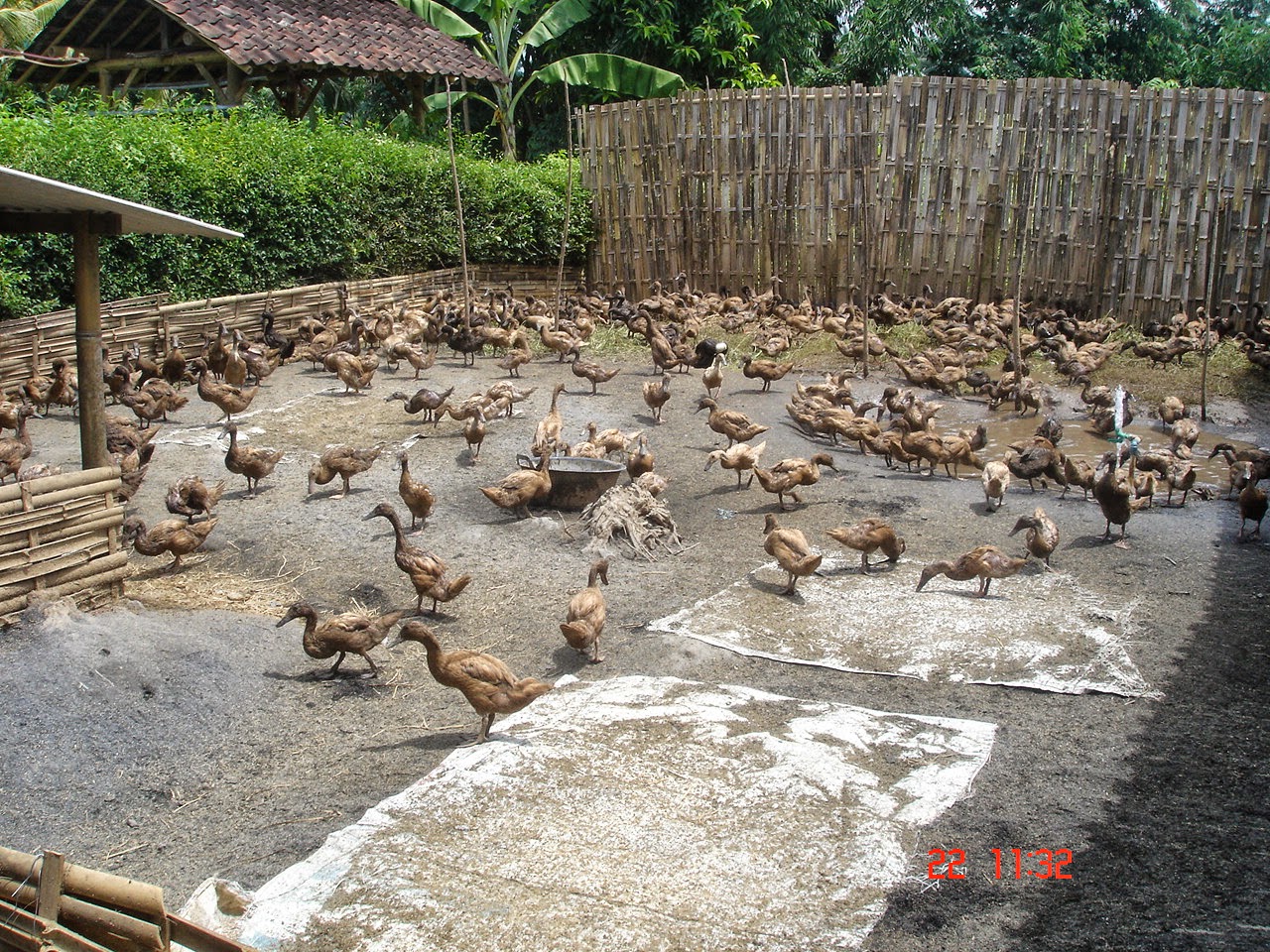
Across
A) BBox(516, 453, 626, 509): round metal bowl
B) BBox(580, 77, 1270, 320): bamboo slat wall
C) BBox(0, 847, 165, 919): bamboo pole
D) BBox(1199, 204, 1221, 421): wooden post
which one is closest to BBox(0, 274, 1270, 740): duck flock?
BBox(516, 453, 626, 509): round metal bowl

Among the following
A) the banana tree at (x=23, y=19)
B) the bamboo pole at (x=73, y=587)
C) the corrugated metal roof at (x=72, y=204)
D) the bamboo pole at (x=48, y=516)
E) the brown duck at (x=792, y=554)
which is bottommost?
the bamboo pole at (x=73, y=587)

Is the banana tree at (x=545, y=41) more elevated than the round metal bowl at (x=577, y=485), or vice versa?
the banana tree at (x=545, y=41)

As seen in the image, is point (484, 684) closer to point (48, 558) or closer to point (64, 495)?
point (48, 558)

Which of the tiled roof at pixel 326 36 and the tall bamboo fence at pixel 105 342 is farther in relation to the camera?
the tiled roof at pixel 326 36

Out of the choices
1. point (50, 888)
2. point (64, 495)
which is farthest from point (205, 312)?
point (50, 888)

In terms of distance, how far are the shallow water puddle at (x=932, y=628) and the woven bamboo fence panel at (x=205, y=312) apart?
9258 millimetres

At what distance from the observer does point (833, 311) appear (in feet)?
65.4

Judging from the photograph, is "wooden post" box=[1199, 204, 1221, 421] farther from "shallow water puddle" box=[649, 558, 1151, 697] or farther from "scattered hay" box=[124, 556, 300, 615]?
"scattered hay" box=[124, 556, 300, 615]

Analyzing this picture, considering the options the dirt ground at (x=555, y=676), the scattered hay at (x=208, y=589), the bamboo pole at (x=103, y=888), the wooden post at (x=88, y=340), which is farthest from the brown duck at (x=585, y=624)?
the bamboo pole at (x=103, y=888)

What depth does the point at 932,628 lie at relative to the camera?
321 inches

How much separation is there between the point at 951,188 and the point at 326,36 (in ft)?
38.0

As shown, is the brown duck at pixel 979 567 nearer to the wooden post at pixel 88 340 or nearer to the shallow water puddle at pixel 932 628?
the shallow water puddle at pixel 932 628

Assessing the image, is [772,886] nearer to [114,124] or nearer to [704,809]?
[704,809]

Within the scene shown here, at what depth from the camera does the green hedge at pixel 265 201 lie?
14.9 m
